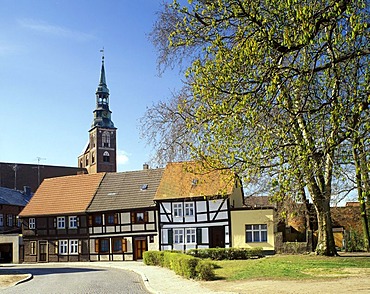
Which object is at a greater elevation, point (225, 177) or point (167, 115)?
point (167, 115)

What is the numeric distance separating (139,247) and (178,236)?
3.66 m

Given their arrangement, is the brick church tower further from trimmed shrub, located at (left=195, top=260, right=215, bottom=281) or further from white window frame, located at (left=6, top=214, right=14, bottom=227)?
trimmed shrub, located at (left=195, top=260, right=215, bottom=281)

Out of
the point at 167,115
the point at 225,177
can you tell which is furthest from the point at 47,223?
the point at 225,177

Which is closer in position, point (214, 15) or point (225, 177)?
point (214, 15)

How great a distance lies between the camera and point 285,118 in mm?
12250

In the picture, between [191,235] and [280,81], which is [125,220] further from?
[280,81]

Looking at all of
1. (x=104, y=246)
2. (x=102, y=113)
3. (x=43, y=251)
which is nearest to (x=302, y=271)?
(x=104, y=246)

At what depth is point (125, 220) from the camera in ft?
144

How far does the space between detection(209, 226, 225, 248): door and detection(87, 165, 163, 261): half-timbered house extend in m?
4.36

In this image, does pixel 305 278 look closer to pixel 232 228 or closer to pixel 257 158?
pixel 257 158

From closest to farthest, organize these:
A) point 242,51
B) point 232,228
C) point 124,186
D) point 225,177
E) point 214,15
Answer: point 242,51 → point 214,15 → point 225,177 → point 232,228 → point 124,186

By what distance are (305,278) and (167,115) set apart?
7.04 m

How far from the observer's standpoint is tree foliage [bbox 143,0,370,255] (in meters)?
10.8

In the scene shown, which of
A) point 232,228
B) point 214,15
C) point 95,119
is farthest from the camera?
point 95,119
